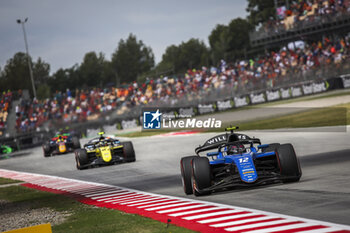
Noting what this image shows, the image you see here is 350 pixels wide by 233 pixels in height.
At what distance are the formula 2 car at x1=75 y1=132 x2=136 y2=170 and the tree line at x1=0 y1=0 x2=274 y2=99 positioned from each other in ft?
200

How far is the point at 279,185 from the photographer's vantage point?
10.2 metres

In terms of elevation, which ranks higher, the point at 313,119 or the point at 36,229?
the point at 36,229

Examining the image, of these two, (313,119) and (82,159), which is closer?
(82,159)

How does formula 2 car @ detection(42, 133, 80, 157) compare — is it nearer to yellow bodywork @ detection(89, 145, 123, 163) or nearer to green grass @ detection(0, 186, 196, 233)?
yellow bodywork @ detection(89, 145, 123, 163)

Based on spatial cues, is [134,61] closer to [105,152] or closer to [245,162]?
[105,152]

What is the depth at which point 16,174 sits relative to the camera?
22312mm

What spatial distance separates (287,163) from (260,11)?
7710cm

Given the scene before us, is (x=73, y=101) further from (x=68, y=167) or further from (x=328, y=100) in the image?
(x=68, y=167)

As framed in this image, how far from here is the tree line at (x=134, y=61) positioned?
277 feet

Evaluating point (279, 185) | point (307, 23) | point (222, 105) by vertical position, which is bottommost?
point (279, 185)

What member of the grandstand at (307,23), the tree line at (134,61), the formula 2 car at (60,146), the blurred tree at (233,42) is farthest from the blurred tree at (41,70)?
the formula 2 car at (60,146)

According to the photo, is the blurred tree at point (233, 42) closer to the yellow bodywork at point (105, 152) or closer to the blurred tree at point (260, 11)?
the blurred tree at point (260, 11)

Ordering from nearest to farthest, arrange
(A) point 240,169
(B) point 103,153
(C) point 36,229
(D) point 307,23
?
1. (C) point 36,229
2. (A) point 240,169
3. (B) point 103,153
4. (D) point 307,23

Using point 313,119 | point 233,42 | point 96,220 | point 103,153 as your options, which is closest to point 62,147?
point 103,153
